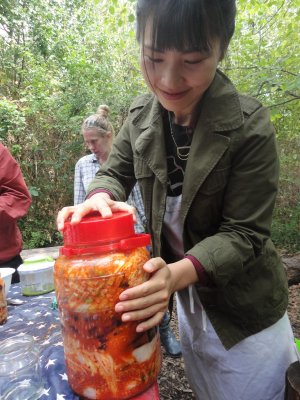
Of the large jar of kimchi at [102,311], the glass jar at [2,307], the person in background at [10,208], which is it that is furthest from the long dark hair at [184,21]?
the person in background at [10,208]

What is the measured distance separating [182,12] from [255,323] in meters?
1.07

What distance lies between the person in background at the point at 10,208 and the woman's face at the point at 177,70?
153 cm

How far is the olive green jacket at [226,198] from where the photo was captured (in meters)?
1.02

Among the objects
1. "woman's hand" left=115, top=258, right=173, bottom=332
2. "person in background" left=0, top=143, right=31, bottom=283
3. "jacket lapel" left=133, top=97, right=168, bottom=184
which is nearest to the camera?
"woman's hand" left=115, top=258, right=173, bottom=332

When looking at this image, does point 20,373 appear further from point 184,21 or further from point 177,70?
point 184,21

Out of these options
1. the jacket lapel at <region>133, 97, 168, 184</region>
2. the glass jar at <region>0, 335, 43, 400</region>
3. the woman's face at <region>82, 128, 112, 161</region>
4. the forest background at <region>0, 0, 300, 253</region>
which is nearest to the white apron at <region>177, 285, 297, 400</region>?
the jacket lapel at <region>133, 97, 168, 184</region>

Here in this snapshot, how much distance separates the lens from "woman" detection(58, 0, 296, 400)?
0.87 m

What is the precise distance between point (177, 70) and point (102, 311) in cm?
67

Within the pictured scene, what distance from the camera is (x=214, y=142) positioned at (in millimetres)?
1082

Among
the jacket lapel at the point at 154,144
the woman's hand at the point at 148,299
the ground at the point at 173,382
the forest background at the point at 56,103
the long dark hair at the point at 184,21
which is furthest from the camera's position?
the forest background at the point at 56,103

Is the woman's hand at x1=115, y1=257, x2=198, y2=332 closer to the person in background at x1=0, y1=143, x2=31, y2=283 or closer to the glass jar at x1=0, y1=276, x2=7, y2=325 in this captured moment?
the glass jar at x1=0, y1=276, x2=7, y2=325

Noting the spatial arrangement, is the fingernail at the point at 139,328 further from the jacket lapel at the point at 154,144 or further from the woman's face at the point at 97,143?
the woman's face at the point at 97,143

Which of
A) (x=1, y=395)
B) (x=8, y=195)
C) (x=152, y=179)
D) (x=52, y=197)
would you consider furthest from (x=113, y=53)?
(x=1, y=395)

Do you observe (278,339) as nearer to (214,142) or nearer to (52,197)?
(214,142)
